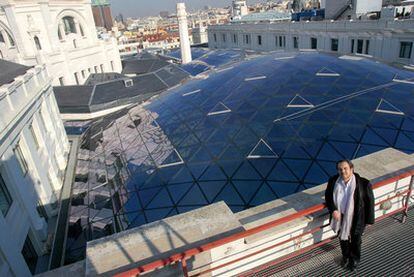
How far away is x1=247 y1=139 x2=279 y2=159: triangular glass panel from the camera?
12.5 m

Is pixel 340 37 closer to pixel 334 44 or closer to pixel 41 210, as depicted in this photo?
pixel 334 44

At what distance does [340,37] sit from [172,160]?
3440cm

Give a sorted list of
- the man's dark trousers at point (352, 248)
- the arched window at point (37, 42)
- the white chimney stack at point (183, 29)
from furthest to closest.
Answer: the white chimney stack at point (183, 29), the arched window at point (37, 42), the man's dark trousers at point (352, 248)

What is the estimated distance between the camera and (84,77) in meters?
49.2

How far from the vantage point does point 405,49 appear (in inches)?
1259

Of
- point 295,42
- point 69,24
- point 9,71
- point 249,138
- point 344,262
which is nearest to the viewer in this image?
point 344,262

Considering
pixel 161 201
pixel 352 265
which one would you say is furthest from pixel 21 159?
pixel 352 265

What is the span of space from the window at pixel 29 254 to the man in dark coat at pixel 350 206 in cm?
1316

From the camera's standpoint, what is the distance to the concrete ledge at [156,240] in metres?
5.47

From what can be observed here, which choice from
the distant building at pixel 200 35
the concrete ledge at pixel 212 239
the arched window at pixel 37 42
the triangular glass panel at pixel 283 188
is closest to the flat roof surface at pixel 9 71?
the triangular glass panel at pixel 283 188

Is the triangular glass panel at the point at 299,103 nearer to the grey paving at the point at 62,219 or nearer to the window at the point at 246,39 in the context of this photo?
the grey paving at the point at 62,219

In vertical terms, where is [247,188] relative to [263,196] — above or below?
above

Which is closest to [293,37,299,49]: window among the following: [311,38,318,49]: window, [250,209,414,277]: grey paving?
[311,38,318,49]: window

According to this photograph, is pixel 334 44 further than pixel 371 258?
Yes
